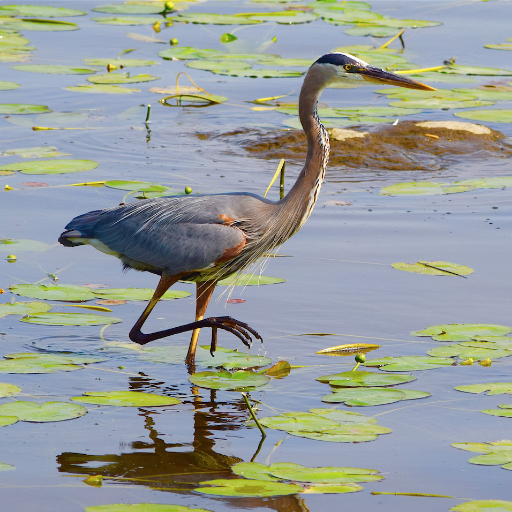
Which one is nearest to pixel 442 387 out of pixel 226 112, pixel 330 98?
pixel 226 112

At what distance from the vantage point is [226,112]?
10.8 metres

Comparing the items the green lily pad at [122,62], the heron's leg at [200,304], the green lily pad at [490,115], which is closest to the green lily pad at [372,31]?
the green lily pad at [122,62]

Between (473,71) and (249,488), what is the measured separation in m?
9.23

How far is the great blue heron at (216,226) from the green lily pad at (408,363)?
2.63 feet

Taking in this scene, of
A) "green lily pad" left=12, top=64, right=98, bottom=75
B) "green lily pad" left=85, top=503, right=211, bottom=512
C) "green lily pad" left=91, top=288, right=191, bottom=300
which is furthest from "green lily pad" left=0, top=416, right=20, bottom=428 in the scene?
"green lily pad" left=12, top=64, right=98, bottom=75

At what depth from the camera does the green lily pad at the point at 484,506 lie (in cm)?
375

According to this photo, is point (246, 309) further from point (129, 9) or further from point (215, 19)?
point (129, 9)

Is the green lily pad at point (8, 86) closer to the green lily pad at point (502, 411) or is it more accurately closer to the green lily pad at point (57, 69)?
the green lily pad at point (57, 69)

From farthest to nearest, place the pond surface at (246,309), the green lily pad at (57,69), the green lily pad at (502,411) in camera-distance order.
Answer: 1. the green lily pad at (57,69)
2. the green lily pad at (502,411)
3. the pond surface at (246,309)

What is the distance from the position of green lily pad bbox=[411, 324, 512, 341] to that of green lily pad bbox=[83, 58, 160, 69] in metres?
7.36

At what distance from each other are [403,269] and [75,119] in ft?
16.2

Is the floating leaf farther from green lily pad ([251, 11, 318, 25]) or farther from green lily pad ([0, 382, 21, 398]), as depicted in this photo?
green lily pad ([251, 11, 318, 25])

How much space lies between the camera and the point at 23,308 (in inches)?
229

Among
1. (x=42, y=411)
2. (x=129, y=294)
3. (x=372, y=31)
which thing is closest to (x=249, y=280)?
(x=129, y=294)
